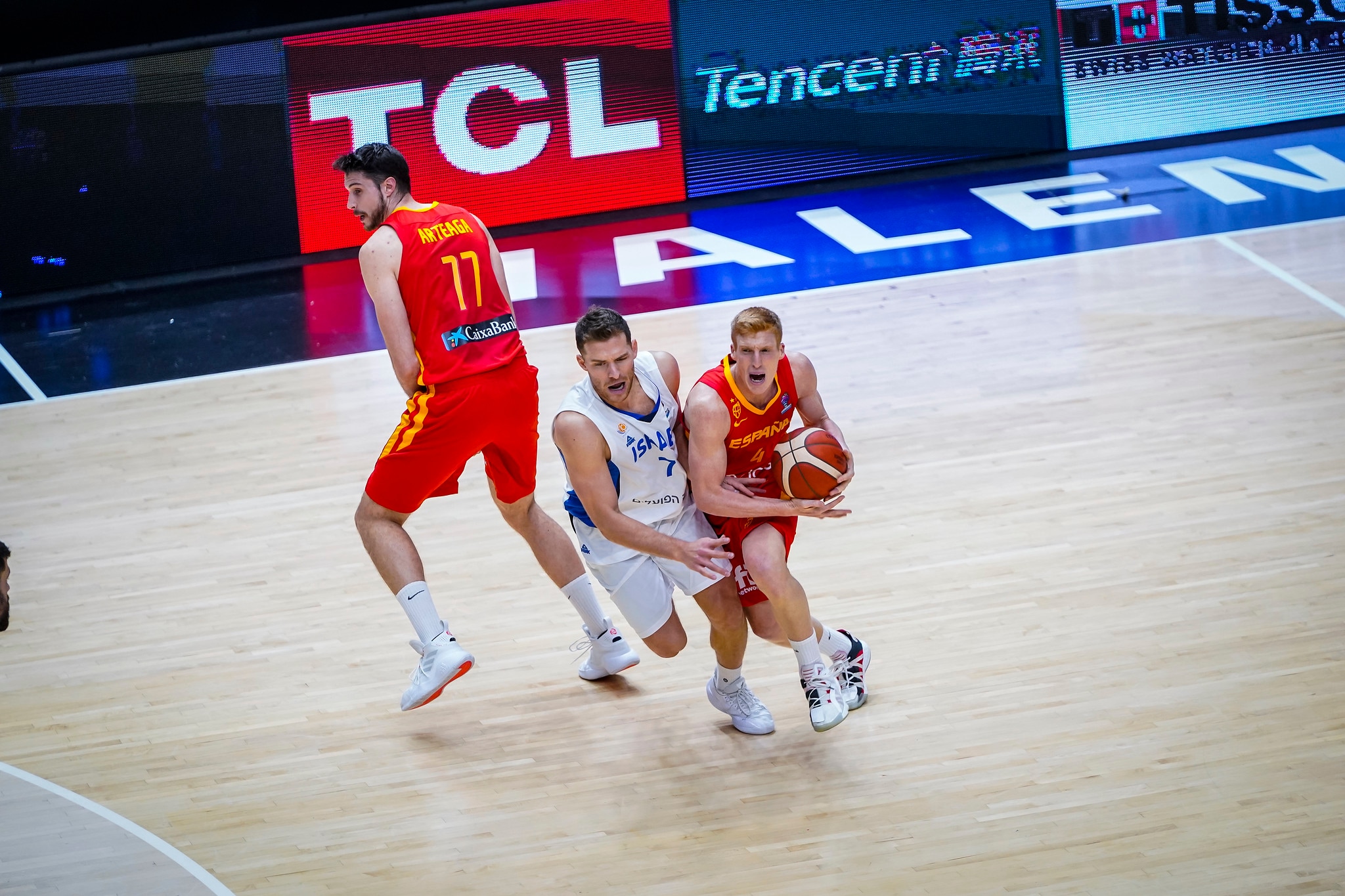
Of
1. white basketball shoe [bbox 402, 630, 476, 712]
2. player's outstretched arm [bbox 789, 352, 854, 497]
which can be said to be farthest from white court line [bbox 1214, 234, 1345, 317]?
white basketball shoe [bbox 402, 630, 476, 712]

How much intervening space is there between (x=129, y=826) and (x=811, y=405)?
2.32 metres

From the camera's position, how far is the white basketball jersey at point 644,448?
3.89 m

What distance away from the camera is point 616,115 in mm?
10156

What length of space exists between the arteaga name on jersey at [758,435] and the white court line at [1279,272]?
422cm

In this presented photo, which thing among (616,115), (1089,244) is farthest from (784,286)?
(616,115)

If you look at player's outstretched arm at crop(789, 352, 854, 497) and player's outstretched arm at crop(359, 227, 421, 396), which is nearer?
player's outstretched arm at crop(789, 352, 854, 497)

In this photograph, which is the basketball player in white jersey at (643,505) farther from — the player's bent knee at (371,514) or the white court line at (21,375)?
the white court line at (21,375)

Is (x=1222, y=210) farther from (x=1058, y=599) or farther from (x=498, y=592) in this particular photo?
(x=498, y=592)

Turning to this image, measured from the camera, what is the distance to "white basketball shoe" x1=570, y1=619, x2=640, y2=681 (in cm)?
436

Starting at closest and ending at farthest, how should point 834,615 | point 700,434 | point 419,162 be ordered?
point 700,434, point 834,615, point 419,162

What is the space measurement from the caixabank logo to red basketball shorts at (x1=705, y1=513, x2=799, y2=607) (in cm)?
665

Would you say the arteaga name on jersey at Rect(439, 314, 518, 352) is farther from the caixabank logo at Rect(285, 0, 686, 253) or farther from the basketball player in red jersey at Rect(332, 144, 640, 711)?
the caixabank logo at Rect(285, 0, 686, 253)

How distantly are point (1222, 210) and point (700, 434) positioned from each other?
6.37 m

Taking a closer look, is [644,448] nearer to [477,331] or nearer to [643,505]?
[643,505]
